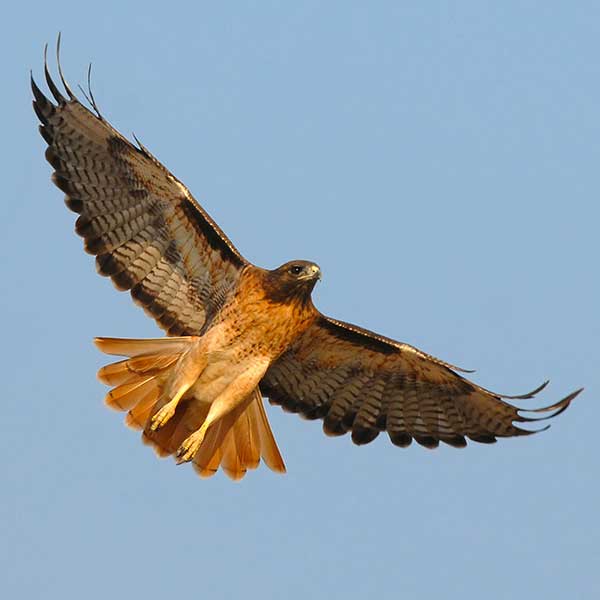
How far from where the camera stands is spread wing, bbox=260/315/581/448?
2030 centimetres

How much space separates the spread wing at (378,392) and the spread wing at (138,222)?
3.82 feet

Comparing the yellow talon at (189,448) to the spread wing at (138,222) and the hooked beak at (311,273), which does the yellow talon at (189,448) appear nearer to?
the spread wing at (138,222)

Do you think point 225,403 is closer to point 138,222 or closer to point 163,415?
point 163,415

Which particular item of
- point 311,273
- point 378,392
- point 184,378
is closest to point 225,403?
point 184,378

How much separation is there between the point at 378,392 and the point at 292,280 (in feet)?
6.35

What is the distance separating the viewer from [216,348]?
771 inches

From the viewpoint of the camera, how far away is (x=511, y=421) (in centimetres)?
2041

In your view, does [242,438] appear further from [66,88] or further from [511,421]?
[66,88]

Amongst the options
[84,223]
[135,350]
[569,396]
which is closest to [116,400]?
[135,350]

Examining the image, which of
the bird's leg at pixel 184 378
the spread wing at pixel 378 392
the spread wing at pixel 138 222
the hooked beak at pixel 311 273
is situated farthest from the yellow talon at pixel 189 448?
the hooked beak at pixel 311 273

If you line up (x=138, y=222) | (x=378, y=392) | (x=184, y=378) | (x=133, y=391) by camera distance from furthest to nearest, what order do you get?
(x=378, y=392) < (x=138, y=222) < (x=133, y=391) < (x=184, y=378)

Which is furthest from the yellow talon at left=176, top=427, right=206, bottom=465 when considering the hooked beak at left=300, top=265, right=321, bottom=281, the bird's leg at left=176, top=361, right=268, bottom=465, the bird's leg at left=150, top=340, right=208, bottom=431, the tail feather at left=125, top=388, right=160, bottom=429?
the hooked beak at left=300, top=265, right=321, bottom=281

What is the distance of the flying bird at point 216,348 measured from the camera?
64.4 ft

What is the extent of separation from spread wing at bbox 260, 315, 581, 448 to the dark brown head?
59 centimetres
